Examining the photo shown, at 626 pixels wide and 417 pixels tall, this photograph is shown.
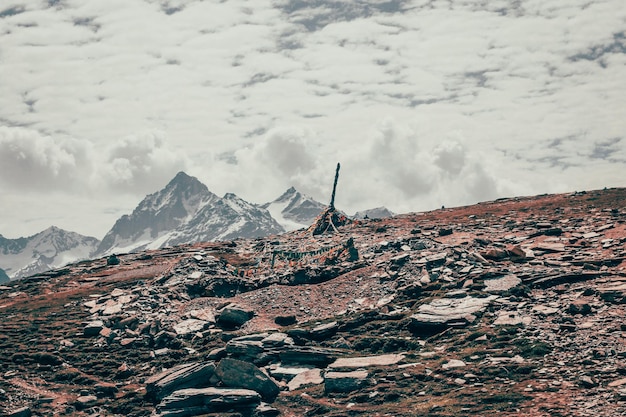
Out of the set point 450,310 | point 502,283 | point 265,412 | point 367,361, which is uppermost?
point 502,283

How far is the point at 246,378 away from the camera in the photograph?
54812 mm

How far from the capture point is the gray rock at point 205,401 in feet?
172

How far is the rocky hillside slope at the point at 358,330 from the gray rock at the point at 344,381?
118 millimetres

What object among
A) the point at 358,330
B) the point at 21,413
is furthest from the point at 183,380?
the point at 358,330

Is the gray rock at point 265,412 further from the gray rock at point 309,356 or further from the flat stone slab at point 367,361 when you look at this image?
the gray rock at point 309,356

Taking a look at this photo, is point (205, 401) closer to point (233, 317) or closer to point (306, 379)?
point (306, 379)

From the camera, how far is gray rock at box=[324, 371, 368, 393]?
5300 cm

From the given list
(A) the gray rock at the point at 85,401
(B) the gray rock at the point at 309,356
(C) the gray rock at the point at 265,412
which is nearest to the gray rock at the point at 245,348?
(B) the gray rock at the point at 309,356

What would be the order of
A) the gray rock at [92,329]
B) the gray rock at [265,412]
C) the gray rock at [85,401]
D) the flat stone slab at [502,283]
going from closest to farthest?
the gray rock at [265,412]
the gray rock at [85,401]
the flat stone slab at [502,283]
the gray rock at [92,329]

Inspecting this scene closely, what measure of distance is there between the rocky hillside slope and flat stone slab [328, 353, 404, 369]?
272 mm

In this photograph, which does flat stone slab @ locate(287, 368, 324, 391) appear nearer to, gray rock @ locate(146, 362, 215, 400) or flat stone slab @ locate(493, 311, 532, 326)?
gray rock @ locate(146, 362, 215, 400)

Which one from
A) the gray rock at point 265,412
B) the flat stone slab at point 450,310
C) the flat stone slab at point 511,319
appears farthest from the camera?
the flat stone slab at point 450,310

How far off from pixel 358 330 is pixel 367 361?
27.9 ft

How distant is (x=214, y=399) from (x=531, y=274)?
36045 millimetres
